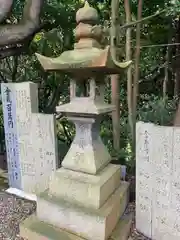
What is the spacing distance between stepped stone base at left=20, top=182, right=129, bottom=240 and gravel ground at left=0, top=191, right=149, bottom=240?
206 mm

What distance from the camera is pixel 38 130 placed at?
3.18 m

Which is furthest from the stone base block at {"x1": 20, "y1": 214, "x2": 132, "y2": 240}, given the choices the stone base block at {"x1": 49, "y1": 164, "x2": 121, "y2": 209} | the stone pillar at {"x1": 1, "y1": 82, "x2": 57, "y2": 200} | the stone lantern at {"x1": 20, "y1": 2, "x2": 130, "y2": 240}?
the stone pillar at {"x1": 1, "y1": 82, "x2": 57, "y2": 200}

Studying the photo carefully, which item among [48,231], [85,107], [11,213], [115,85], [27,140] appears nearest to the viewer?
[85,107]

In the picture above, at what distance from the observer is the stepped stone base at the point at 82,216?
231cm

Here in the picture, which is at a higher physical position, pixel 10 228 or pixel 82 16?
pixel 82 16

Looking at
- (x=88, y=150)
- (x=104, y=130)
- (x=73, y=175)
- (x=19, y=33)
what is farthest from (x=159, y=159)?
(x=104, y=130)

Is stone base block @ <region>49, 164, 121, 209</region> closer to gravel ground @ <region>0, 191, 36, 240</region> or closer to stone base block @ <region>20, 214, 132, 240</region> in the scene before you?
stone base block @ <region>20, 214, 132, 240</region>

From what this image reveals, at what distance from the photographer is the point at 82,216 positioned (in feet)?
7.77

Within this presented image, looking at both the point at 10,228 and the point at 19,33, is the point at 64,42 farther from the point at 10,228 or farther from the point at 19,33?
the point at 10,228

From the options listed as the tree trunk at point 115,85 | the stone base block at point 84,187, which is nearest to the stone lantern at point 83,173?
the stone base block at point 84,187

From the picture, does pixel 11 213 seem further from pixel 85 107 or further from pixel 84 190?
pixel 85 107

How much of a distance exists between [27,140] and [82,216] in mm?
1353

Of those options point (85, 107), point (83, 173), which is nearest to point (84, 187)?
point (83, 173)

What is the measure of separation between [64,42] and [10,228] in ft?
12.8
